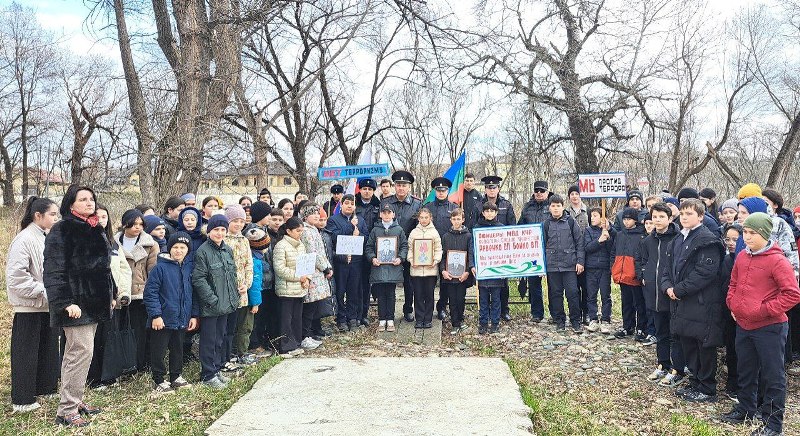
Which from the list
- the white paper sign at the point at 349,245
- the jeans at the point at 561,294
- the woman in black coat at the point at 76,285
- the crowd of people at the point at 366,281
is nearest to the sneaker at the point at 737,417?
the crowd of people at the point at 366,281

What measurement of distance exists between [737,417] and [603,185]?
16.0 ft

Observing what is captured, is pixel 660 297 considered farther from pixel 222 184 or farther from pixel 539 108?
pixel 539 108

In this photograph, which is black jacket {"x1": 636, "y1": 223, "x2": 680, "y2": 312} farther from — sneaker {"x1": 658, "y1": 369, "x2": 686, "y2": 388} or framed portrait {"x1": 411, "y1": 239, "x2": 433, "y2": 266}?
framed portrait {"x1": 411, "y1": 239, "x2": 433, "y2": 266}

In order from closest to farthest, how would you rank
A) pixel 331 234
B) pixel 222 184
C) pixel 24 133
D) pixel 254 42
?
1. pixel 331 234
2. pixel 222 184
3. pixel 254 42
4. pixel 24 133

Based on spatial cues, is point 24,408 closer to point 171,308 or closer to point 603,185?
point 171,308

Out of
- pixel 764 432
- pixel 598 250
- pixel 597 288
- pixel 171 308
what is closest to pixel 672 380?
pixel 764 432

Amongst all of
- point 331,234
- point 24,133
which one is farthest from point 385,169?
point 24,133

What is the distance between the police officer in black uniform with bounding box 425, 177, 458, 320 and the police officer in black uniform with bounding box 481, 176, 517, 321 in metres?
0.71

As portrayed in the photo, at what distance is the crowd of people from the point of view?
470 centimetres

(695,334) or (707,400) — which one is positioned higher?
(695,334)

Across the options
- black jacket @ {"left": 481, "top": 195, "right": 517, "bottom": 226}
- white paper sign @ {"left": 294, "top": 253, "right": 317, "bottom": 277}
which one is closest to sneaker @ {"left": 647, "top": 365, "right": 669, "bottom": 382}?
black jacket @ {"left": 481, "top": 195, "right": 517, "bottom": 226}

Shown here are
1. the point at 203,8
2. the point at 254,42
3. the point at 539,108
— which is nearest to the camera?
the point at 203,8

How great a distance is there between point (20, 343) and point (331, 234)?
4.09 meters

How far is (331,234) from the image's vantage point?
26.6 feet
